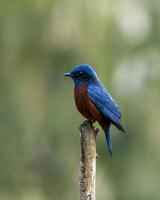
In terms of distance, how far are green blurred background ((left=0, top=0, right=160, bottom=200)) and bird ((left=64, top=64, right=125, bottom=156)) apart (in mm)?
5458

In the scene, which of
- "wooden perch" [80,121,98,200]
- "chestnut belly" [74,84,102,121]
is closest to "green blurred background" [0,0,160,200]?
"chestnut belly" [74,84,102,121]

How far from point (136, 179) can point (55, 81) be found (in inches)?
82.6

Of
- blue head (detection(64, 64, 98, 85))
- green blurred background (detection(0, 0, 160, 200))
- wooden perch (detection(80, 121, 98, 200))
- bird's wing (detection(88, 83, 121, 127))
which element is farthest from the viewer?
green blurred background (detection(0, 0, 160, 200))

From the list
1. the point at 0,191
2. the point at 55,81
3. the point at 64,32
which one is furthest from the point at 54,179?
the point at 64,32

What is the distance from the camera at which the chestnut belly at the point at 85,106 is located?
7.25m

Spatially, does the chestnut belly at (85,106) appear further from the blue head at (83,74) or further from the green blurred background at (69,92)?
the green blurred background at (69,92)

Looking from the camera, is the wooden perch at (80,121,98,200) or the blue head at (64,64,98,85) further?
the blue head at (64,64,98,85)

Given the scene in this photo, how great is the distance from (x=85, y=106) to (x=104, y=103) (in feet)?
0.51

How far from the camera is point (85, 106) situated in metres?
7.28

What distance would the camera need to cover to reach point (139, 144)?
1514 centimetres

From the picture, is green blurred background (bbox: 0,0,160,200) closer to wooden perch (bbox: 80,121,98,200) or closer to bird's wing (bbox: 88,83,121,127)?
bird's wing (bbox: 88,83,121,127)

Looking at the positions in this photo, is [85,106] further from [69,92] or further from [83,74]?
[69,92]

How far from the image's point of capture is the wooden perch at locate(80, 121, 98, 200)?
585cm

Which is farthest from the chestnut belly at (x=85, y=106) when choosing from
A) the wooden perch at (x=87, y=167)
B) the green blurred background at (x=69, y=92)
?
the green blurred background at (x=69, y=92)
